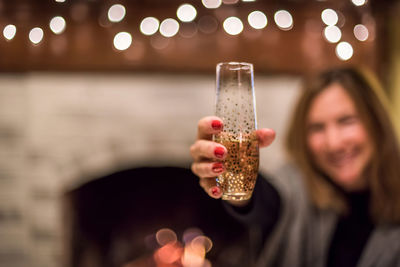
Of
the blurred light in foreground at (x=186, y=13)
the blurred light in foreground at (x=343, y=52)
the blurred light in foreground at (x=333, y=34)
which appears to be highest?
the blurred light in foreground at (x=186, y=13)

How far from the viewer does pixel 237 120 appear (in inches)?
32.0

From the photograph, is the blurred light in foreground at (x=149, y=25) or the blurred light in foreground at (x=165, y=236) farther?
the blurred light in foreground at (x=165, y=236)

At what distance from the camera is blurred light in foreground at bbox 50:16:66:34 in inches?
86.7

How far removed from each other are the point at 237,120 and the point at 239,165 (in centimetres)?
9

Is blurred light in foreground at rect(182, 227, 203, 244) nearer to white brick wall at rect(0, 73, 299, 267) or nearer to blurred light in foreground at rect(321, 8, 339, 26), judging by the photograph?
white brick wall at rect(0, 73, 299, 267)

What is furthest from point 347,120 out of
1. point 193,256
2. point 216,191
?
point 193,256

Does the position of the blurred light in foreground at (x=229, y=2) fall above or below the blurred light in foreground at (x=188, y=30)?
above

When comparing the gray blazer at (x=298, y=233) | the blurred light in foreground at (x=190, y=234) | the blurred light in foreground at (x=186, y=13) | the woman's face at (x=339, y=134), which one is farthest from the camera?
the blurred light in foreground at (x=190, y=234)

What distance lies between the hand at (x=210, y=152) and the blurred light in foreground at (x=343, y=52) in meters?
1.56

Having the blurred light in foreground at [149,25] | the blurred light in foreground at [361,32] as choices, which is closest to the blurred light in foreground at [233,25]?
the blurred light in foreground at [149,25]

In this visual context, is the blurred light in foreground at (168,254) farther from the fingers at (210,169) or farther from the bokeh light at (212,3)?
the fingers at (210,169)

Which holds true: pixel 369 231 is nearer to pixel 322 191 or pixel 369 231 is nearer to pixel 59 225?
pixel 322 191

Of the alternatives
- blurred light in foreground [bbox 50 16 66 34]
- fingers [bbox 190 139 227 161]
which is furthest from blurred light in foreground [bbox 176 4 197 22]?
fingers [bbox 190 139 227 161]

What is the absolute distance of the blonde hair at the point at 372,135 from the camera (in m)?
1.47
